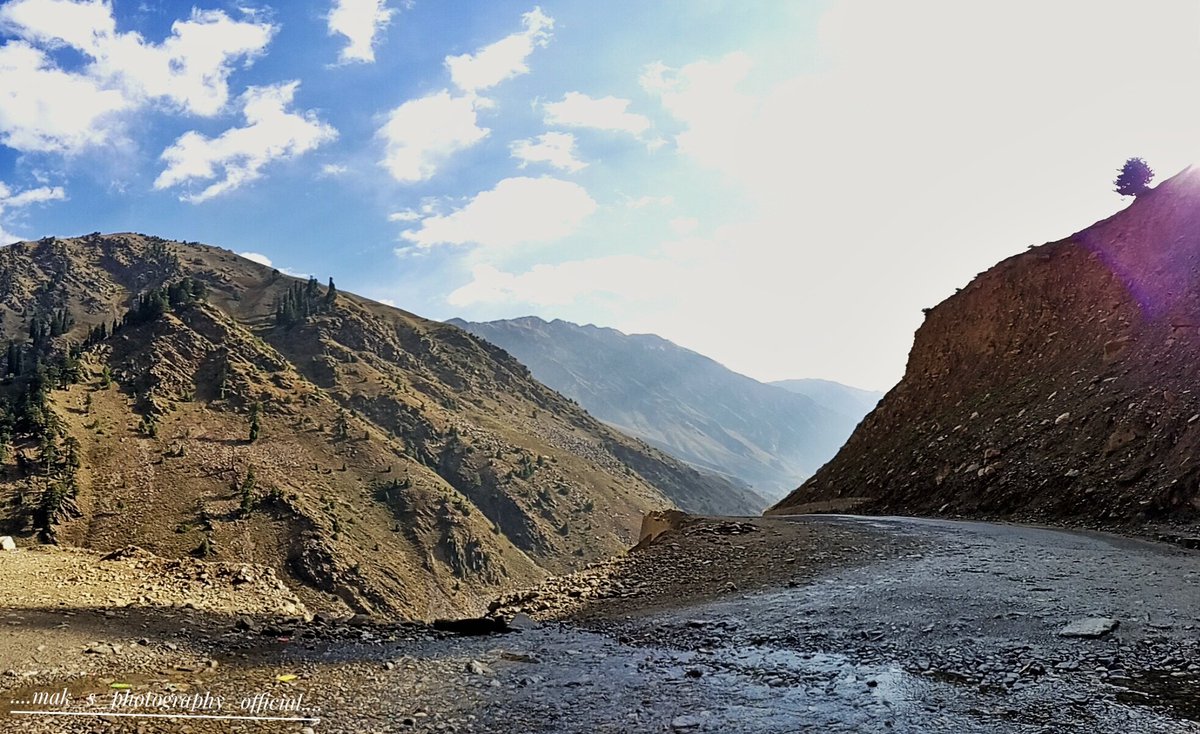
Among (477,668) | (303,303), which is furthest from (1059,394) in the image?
(303,303)

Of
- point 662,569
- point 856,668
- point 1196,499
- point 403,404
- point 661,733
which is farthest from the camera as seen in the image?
point 403,404

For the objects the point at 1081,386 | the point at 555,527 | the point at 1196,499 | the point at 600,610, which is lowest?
the point at 555,527

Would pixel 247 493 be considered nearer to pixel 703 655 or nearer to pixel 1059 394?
pixel 1059 394

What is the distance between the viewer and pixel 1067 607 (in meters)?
8.98

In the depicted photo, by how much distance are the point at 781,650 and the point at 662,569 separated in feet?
17.6

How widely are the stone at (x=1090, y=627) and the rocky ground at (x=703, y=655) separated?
7 cm

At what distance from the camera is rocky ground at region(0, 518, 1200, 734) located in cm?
614

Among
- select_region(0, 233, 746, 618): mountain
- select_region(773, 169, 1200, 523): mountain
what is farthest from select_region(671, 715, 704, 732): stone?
select_region(0, 233, 746, 618): mountain

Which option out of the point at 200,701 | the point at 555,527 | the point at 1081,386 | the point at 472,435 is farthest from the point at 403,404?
the point at 200,701

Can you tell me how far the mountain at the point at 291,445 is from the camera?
63531 mm

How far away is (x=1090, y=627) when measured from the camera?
312 inches

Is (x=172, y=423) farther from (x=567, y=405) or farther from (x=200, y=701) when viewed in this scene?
(x=567, y=405)

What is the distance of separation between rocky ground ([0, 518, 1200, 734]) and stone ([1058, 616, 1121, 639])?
0.07m

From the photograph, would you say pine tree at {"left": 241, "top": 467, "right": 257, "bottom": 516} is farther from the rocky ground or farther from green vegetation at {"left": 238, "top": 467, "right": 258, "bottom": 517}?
the rocky ground
